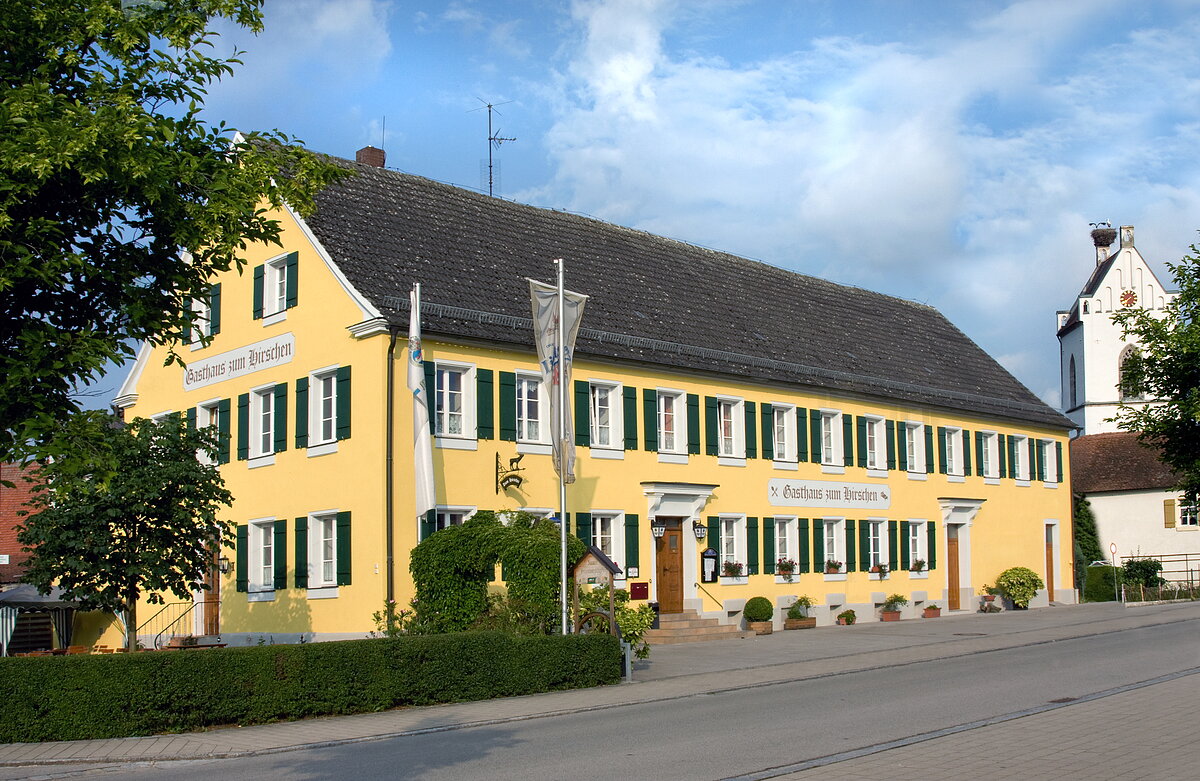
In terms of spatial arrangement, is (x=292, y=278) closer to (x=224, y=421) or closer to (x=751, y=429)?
(x=224, y=421)

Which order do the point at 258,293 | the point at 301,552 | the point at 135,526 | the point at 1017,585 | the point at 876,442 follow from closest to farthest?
the point at 135,526, the point at 301,552, the point at 258,293, the point at 876,442, the point at 1017,585

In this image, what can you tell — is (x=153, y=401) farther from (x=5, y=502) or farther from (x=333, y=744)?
(x=333, y=744)

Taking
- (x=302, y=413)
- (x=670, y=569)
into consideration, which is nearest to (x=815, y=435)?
(x=670, y=569)

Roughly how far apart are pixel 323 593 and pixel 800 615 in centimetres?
1241


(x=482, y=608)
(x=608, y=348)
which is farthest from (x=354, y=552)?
(x=608, y=348)

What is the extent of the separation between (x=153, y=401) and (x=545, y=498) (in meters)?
11.8

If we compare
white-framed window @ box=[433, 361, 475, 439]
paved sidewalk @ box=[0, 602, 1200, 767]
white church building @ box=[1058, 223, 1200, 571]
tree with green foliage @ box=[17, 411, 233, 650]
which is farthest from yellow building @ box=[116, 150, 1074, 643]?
white church building @ box=[1058, 223, 1200, 571]

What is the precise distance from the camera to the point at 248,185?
10.2m

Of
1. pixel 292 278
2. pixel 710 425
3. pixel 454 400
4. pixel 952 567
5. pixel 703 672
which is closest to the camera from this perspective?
pixel 703 672

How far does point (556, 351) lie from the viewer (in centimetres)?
2147

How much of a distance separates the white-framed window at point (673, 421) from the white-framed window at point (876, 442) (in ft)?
26.5

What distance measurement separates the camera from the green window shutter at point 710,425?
30.2m

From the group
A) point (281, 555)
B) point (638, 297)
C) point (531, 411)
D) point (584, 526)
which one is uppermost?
point (638, 297)

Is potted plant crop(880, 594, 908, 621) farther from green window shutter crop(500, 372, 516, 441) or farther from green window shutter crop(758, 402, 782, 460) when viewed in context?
green window shutter crop(500, 372, 516, 441)
